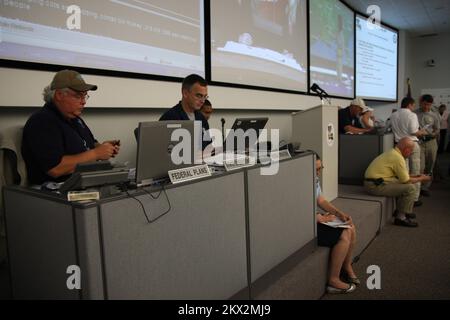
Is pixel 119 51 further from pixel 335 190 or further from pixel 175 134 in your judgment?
pixel 335 190

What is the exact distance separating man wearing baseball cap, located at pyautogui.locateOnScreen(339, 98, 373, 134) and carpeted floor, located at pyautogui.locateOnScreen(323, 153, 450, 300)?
1.24 m

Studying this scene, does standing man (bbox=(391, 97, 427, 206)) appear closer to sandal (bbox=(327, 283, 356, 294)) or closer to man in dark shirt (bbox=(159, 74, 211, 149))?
sandal (bbox=(327, 283, 356, 294))

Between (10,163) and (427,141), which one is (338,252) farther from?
(427,141)

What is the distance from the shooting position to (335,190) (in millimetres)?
3695

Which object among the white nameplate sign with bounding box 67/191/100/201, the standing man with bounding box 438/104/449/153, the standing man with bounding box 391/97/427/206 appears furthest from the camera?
the standing man with bounding box 438/104/449/153

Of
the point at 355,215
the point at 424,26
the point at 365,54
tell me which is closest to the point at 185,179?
the point at 355,215

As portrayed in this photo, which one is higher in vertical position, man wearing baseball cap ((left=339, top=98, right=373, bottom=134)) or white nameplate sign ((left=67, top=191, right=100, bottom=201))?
man wearing baseball cap ((left=339, top=98, right=373, bottom=134))

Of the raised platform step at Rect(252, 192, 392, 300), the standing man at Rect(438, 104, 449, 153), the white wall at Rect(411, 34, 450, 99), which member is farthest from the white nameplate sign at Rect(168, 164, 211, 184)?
the white wall at Rect(411, 34, 450, 99)

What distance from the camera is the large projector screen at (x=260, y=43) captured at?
3549mm

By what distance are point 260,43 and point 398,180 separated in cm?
212

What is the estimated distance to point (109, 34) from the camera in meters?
2.47

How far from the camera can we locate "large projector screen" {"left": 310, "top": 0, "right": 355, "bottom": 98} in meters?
5.37

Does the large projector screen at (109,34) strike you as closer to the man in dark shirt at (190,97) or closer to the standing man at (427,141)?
the man in dark shirt at (190,97)

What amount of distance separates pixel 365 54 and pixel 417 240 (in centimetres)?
507
